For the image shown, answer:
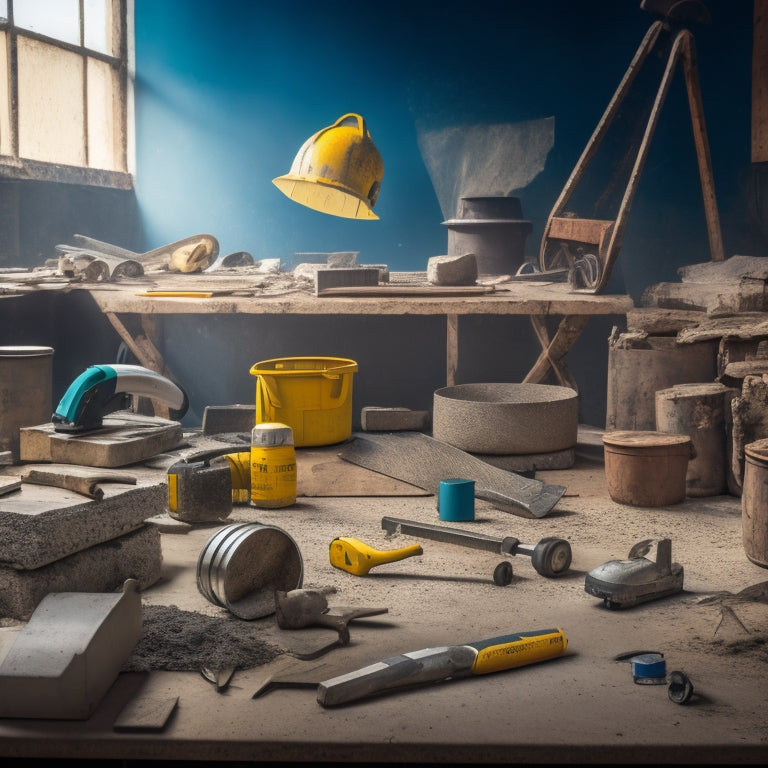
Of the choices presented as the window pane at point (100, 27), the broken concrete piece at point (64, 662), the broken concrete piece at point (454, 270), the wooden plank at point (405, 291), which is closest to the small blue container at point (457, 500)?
the broken concrete piece at point (64, 662)

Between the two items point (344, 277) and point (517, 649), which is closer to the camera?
point (517, 649)

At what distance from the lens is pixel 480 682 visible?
2.19 meters

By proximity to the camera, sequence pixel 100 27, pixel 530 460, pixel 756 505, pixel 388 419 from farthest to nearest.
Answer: pixel 100 27, pixel 388 419, pixel 530 460, pixel 756 505

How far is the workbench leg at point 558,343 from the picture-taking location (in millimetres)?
5453

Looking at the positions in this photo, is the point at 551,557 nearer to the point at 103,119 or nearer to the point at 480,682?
the point at 480,682

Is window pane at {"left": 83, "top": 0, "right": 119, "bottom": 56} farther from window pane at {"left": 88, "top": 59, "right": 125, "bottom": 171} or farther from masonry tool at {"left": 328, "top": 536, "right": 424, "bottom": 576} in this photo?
masonry tool at {"left": 328, "top": 536, "right": 424, "bottom": 576}

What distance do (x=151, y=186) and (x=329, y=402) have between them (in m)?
5.07

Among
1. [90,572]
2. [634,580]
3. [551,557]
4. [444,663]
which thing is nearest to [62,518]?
[90,572]

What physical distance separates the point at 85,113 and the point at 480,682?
7.59 meters

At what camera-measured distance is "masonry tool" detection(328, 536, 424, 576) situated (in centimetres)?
305

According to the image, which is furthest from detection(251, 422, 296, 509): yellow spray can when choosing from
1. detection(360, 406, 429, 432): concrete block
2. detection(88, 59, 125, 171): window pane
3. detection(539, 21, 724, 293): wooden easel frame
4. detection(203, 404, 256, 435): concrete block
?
detection(88, 59, 125, 171): window pane

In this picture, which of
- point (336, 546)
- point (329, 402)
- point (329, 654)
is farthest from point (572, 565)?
point (329, 402)

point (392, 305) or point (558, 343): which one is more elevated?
point (392, 305)

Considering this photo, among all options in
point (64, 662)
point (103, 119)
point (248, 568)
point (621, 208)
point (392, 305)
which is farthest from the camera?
point (103, 119)
